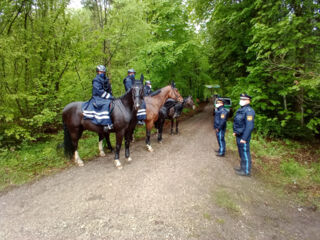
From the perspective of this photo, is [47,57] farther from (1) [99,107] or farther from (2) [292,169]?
(2) [292,169]

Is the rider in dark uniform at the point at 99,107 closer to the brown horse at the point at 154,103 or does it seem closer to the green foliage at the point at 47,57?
the green foliage at the point at 47,57

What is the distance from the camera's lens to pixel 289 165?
503cm

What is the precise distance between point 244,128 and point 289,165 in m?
2.46

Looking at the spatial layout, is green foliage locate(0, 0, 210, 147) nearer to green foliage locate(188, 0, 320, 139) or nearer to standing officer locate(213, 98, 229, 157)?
standing officer locate(213, 98, 229, 157)

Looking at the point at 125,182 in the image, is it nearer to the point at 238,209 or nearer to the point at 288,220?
the point at 238,209

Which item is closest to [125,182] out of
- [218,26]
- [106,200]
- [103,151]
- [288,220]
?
[106,200]

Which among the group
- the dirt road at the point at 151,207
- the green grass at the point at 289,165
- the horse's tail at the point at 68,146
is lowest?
the green grass at the point at 289,165

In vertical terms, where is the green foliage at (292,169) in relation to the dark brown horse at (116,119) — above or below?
below

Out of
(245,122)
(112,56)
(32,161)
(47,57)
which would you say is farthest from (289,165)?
(47,57)

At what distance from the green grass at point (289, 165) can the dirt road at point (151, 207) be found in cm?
66

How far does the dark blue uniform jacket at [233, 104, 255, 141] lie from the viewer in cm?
415

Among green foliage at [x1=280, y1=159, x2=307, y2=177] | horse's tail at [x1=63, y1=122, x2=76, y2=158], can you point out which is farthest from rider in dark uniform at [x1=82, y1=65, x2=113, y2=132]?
green foliage at [x1=280, y1=159, x2=307, y2=177]

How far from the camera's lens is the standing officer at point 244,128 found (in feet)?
13.6

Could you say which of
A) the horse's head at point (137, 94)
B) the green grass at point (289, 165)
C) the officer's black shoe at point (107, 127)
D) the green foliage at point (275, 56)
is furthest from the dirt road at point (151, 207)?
the green foliage at point (275, 56)
